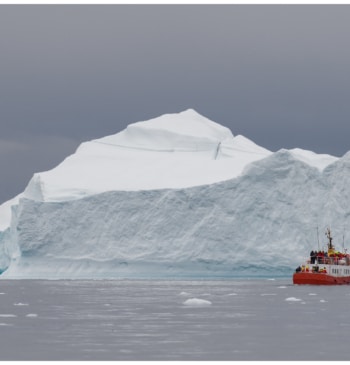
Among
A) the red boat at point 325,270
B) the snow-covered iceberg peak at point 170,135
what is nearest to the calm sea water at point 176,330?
Result: the red boat at point 325,270

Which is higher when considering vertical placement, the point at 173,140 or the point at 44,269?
the point at 173,140

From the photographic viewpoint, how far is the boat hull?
49.5m

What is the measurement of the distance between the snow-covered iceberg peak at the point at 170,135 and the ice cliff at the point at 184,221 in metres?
7.21

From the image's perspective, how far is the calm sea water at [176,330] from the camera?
16656 millimetres

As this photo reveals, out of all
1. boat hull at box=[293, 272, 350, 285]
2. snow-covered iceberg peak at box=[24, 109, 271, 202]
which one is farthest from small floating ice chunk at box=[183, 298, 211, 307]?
snow-covered iceberg peak at box=[24, 109, 271, 202]

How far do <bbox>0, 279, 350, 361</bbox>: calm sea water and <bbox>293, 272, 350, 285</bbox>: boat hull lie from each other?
53.3ft

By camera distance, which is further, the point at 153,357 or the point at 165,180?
the point at 165,180

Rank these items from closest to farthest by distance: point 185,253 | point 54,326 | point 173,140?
point 54,326 → point 185,253 → point 173,140

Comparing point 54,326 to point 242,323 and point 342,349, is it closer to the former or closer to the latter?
point 242,323

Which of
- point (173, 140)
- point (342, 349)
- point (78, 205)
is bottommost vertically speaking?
point (342, 349)

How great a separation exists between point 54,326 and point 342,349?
311 inches

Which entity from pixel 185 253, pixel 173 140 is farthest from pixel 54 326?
pixel 173 140

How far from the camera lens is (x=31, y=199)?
6469 centimetres

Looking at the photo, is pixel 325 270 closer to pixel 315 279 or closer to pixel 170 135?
pixel 315 279
